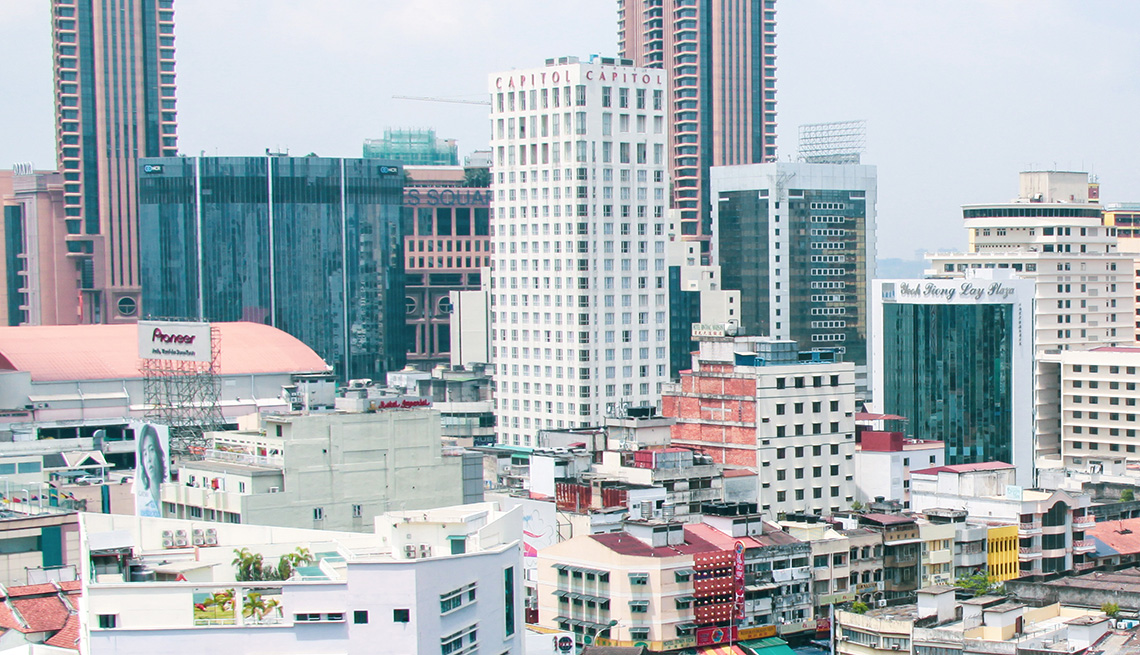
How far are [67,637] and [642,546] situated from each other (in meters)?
40.7

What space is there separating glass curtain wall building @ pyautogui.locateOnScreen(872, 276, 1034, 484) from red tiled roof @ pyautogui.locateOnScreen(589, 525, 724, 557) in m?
80.6

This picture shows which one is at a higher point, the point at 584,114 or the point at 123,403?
the point at 584,114

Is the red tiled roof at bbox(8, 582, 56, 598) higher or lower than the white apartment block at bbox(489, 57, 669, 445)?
lower

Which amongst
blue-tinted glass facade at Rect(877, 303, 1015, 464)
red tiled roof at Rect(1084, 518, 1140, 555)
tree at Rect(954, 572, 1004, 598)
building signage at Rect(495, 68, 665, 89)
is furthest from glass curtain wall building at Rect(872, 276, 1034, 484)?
tree at Rect(954, 572, 1004, 598)

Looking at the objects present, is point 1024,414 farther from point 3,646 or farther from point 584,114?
point 3,646

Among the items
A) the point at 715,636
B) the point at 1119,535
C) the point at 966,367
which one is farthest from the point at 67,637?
the point at 966,367

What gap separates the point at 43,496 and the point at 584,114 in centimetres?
7285

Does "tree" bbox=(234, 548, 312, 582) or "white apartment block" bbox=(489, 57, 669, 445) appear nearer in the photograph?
"tree" bbox=(234, 548, 312, 582)

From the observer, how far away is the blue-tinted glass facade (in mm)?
185375

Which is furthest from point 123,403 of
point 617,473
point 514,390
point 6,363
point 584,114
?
point 617,473

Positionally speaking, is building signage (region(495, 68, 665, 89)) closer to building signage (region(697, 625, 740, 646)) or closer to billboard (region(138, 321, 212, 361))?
billboard (region(138, 321, 212, 361))

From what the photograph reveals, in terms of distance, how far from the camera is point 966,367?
188m

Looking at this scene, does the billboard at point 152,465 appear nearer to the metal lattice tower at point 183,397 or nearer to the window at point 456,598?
the metal lattice tower at point 183,397

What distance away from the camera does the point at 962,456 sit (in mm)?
186875
